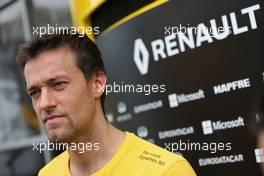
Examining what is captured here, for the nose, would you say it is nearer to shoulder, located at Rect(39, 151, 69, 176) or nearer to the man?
the man

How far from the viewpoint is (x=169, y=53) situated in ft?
9.85

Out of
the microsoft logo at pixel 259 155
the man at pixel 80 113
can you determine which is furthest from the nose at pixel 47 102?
the microsoft logo at pixel 259 155

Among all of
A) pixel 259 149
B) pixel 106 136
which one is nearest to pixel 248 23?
pixel 259 149

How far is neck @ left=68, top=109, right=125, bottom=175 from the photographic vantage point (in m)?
2.26

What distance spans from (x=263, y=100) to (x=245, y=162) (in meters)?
0.33

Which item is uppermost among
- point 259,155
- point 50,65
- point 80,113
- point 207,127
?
point 50,65

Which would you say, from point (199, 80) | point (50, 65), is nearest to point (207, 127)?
point (199, 80)

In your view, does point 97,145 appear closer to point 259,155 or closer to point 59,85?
point 59,85

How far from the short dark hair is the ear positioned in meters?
0.02

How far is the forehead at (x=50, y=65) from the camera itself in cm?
223

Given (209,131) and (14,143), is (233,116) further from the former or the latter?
(14,143)

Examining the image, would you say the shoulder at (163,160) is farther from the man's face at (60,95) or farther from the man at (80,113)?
the man's face at (60,95)

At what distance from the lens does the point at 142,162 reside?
7.06 ft

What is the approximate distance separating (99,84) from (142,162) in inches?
16.9
